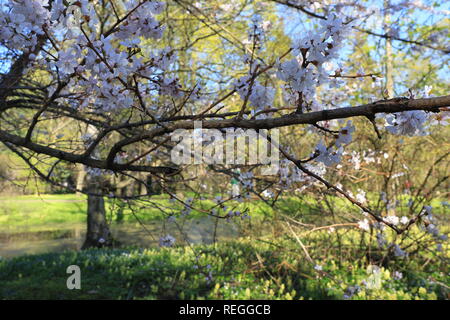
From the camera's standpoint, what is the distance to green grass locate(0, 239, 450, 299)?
4465mm

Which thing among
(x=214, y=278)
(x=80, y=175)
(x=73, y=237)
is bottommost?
(x=73, y=237)

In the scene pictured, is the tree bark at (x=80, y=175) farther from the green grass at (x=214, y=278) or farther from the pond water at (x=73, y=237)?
the pond water at (x=73, y=237)

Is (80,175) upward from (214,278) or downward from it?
upward

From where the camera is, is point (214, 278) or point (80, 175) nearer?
point (214, 278)

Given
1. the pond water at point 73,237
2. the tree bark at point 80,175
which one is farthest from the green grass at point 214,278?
the pond water at point 73,237

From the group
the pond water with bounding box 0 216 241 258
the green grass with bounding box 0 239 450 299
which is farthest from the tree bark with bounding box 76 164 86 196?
the pond water with bounding box 0 216 241 258

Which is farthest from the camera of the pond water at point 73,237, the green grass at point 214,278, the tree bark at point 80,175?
the pond water at point 73,237

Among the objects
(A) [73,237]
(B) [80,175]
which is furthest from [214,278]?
(B) [80,175]

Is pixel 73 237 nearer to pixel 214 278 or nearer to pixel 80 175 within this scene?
pixel 80 175

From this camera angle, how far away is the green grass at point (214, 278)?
176 inches

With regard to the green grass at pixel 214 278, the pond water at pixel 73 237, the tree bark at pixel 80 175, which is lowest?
the pond water at pixel 73 237

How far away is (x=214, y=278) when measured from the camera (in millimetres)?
5164

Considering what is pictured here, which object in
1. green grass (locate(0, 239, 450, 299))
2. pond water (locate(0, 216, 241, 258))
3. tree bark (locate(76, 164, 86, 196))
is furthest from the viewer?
pond water (locate(0, 216, 241, 258))

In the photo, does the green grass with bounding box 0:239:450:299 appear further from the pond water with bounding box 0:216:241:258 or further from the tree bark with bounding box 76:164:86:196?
the pond water with bounding box 0:216:241:258
